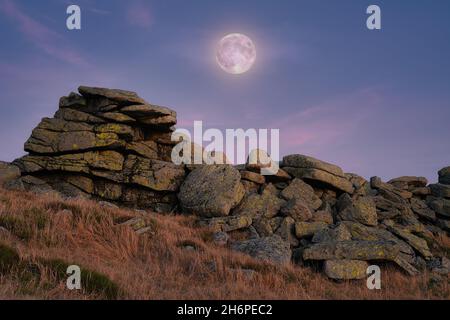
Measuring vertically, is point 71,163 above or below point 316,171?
above

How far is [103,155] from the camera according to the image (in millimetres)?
28359

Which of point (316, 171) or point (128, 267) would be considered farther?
→ point (316, 171)

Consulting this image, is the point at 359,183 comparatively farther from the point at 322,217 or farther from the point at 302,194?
the point at 322,217

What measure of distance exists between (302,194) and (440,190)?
51.8ft

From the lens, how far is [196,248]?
657 inches

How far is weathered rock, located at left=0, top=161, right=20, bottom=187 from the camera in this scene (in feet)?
84.2

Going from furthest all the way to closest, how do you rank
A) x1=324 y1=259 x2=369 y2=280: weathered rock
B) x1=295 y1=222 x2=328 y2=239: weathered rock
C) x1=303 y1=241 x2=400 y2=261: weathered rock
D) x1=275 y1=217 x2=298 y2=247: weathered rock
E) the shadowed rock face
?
the shadowed rock face
x1=295 y1=222 x2=328 y2=239: weathered rock
x1=275 y1=217 x2=298 y2=247: weathered rock
x1=303 y1=241 x2=400 y2=261: weathered rock
x1=324 y1=259 x2=369 y2=280: weathered rock

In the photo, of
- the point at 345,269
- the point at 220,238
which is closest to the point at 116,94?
the point at 220,238

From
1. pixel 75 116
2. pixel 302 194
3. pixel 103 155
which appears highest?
pixel 75 116

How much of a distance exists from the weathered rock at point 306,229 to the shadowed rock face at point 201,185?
0.19 ft

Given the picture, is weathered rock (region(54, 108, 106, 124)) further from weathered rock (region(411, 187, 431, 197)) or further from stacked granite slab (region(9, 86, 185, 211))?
weathered rock (region(411, 187, 431, 197))

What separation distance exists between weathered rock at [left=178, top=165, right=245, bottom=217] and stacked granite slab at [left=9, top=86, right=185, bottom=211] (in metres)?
1.77

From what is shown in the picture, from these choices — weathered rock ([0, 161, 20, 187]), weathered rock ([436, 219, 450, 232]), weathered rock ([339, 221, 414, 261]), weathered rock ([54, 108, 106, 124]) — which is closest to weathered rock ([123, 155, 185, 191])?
weathered rock ([54, 108, 106, 124])
